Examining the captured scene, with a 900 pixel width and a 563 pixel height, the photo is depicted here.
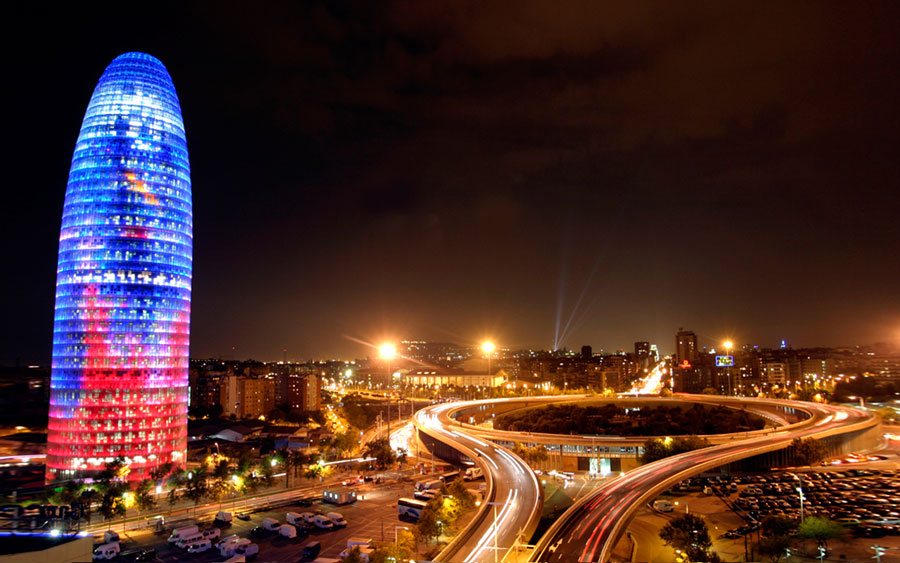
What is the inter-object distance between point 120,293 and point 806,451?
66.5 m

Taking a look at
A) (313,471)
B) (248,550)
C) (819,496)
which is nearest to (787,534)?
(819,496)

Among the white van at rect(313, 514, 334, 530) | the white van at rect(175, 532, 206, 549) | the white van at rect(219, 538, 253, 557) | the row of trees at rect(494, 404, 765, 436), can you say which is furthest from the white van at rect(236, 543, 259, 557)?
the row of trees at rect(494, 404, 765, 436)

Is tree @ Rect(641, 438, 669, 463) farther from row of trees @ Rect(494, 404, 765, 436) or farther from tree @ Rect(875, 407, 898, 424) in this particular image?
tree @ Rect(875, 407, 898, 424)

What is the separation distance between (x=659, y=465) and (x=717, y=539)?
9797 mm

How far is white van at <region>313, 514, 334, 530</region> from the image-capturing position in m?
37.7

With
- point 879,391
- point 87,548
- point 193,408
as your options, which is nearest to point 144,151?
point 87,548

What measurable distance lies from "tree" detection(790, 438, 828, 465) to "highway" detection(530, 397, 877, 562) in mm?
895

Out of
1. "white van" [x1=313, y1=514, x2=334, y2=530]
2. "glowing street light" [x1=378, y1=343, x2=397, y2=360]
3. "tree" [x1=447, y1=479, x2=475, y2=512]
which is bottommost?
"white van" [x1=313, y1=514, x2=334, y2=530]

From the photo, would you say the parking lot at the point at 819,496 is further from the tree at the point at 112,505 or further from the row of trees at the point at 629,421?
the tree at the point at 112,505

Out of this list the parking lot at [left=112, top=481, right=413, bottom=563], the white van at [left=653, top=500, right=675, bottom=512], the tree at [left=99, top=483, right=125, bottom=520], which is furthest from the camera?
the white van at [left=653, top=500, right=675, bottom=512]

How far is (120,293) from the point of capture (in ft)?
177

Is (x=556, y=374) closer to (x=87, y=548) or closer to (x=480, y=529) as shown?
(x=480, y=529)

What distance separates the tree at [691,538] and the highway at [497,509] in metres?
7.63

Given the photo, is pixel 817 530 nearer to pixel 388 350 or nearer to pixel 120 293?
pixel 388 350
